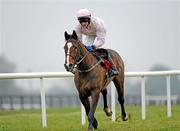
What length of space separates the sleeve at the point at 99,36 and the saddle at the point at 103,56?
105 millimetres

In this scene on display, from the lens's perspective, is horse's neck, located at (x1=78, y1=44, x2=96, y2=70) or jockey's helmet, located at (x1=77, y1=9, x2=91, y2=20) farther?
jockey's helmet, located at (x1=77, y1=9, x2=91, y2=20)

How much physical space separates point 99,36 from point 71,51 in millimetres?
1445

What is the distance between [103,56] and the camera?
1213 cm

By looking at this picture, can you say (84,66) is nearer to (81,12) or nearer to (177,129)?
(81,12)

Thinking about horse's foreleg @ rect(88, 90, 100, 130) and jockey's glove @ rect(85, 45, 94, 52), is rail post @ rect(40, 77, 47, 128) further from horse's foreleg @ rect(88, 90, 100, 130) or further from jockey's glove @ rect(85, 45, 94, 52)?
horse's foreleg @ rect(88, 90, 100, 130)

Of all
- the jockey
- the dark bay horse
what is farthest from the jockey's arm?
the dark bay horse

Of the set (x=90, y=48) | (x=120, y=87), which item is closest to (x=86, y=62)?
(x=90, y=48)

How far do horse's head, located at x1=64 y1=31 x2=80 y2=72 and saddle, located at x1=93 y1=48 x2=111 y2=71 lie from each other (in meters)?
0.94

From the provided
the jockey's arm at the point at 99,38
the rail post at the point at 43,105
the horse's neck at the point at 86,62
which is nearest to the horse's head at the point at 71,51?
the horse's neck at the point at 86,62

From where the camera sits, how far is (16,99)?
46.7m

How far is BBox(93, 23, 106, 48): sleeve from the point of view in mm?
12109

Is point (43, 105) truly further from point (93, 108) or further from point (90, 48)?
point (93, 108)

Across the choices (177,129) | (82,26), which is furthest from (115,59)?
(177,129)

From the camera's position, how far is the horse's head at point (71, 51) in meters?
10.6
